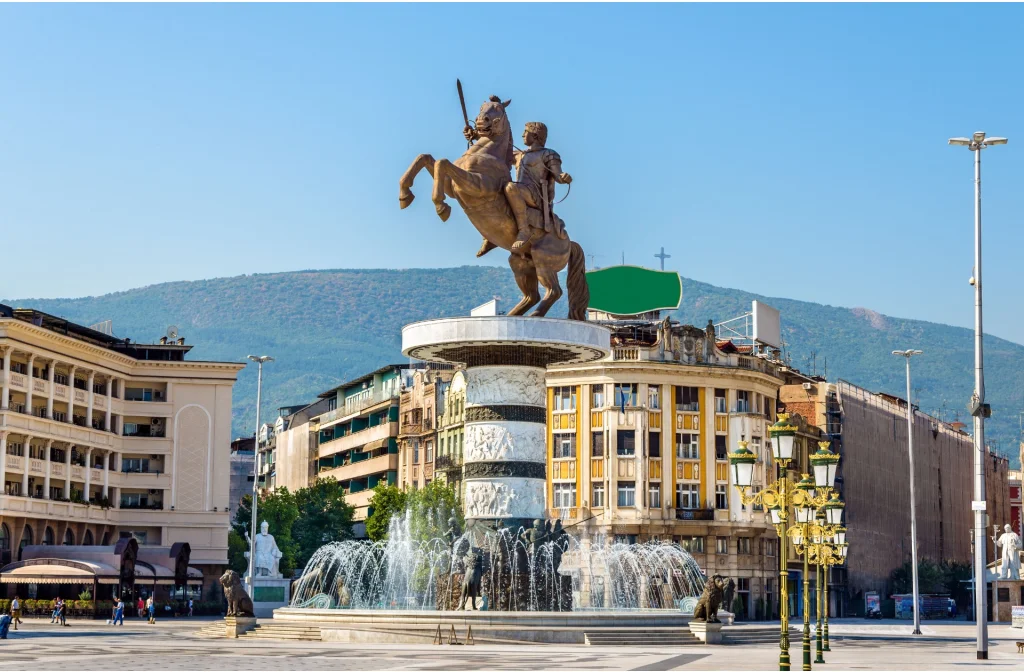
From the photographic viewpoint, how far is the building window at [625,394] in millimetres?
85975

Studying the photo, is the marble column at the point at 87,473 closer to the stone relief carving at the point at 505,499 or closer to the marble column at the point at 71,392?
the marble column at the point at 71,392

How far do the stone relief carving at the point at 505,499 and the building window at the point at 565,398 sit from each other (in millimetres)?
43394

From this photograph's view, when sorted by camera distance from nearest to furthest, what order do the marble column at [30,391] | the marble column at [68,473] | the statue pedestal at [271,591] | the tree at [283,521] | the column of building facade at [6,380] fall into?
the column of building facade at [6,380] → the marble column at [30,391] → the marble column at [68,473] → the statue pedestal at [271,591] → the tree at [283,521]

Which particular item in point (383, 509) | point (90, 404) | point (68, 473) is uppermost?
point (90, 404)

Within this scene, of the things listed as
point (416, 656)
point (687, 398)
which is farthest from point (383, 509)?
point (416, 656)

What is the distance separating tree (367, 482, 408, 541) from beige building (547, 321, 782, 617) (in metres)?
8.76

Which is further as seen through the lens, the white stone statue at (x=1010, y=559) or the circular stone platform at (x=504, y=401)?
the white stone statue at (x=1010, y=559)

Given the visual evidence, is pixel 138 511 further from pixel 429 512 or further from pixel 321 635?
pixel 321 635

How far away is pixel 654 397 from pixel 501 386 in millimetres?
43029

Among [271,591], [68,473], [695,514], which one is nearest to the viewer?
[68,473]

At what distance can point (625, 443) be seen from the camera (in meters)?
85.6

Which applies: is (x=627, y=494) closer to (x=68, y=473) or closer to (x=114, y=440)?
(x=114, y=440)

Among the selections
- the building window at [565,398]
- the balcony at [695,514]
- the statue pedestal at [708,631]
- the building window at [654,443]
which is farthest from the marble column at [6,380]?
the statue pedestal at [708,631]

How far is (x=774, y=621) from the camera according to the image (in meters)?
85.9
